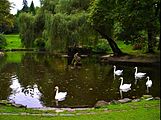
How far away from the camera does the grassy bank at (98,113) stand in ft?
45.8

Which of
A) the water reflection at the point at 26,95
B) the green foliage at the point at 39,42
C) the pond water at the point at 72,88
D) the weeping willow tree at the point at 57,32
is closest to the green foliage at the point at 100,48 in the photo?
the weeping willow tree at the point at 57,32

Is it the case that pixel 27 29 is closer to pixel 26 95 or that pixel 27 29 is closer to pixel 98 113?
pixel 26 95

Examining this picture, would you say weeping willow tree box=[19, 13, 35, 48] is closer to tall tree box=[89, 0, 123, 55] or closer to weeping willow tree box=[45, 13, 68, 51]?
weeping willow tree box=[45, 13, 68, 51]

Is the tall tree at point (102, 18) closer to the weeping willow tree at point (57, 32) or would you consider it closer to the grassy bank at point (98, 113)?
the weeping willow tree at point (57, 32)

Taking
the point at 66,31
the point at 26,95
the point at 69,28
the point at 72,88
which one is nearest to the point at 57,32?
the point at 66,31

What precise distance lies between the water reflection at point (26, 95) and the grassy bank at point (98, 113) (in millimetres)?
4198

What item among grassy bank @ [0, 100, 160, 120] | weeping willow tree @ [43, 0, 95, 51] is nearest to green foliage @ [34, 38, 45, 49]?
weeping willow tree @ [43, 0, 95, 51]

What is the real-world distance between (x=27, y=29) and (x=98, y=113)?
43457 mm

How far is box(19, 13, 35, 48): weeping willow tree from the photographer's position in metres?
56.5

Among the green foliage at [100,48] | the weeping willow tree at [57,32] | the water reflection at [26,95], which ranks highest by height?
the weeping willow tree at [57,32]

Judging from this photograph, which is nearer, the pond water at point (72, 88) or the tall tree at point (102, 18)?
the pond water at point (72, 88)

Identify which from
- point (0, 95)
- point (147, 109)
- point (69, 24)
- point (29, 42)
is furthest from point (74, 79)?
point (29, 42)

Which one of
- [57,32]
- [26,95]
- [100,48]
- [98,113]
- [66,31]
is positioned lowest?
[26,95]

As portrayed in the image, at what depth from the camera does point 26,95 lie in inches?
891
